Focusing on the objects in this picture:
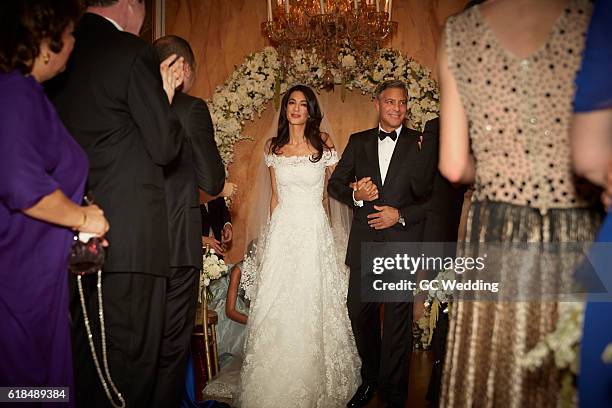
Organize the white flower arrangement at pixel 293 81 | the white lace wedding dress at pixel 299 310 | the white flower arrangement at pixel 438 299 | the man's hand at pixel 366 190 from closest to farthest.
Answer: the white flower arrangement at pixel 438 299
the white lace wedding dress at pixel 299 310
the man's hand at pixel 366 190
the white flower arrangement at pixel 293 81

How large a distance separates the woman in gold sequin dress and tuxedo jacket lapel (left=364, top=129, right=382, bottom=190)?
8.45 feet

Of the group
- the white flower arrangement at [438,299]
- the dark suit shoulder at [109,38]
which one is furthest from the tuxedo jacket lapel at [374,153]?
the dark suit shoulder at [109,38]

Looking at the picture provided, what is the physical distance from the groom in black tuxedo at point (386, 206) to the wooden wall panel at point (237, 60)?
1.63 m

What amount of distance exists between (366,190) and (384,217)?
0.72 ft

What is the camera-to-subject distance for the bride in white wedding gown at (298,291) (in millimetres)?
4008

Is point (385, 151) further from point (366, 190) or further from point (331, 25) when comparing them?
point (331, 25)

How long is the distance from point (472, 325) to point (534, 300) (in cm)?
20

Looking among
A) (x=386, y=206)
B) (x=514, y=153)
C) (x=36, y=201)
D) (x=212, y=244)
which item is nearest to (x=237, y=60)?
(x=212, y=244)

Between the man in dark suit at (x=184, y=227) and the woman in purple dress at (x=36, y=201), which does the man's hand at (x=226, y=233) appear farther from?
the woman in purple dress at (x=36, y=201)

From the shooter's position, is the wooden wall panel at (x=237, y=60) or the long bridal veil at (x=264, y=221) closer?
the long bridal veil at (x=264, y=221)

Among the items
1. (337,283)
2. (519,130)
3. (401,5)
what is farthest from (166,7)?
(519,130)

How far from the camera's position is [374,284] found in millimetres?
4352

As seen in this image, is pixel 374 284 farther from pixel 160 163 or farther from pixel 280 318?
pixel 160 163

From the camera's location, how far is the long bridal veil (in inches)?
184
